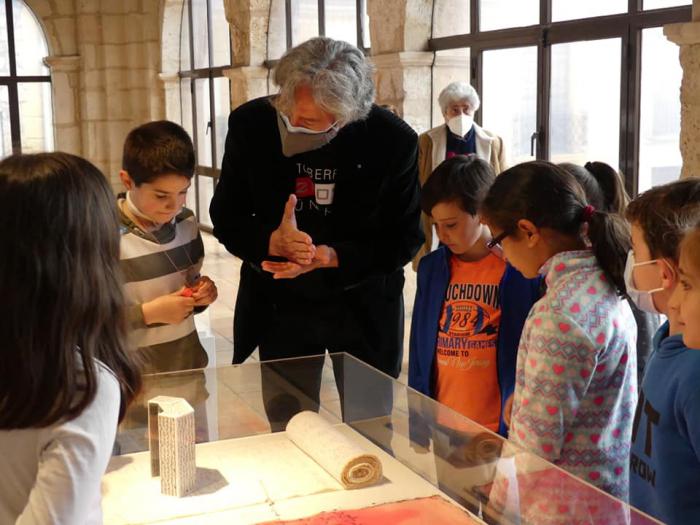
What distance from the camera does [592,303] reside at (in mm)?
2078

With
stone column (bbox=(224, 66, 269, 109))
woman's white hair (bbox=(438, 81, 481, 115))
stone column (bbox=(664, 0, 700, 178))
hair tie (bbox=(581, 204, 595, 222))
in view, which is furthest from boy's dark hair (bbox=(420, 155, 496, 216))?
stone column (bbox=(224, 66, 269, 109))

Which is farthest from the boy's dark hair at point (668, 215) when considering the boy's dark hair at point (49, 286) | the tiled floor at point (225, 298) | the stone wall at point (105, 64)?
the stone wall at point (105, 64)

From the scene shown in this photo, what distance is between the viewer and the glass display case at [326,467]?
174 cm

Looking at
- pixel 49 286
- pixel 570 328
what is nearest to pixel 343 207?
pixel 570 328

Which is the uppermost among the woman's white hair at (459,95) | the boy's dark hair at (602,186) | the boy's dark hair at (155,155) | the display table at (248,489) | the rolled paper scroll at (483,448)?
the woman's white hair at (459,95)

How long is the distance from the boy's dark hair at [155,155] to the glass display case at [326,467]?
64 cm

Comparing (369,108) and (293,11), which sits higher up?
(293,11)

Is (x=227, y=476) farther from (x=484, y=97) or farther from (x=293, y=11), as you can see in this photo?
(x=293, y=11)

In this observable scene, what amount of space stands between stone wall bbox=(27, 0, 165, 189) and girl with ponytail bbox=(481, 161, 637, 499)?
1174 cm

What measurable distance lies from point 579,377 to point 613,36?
3766mm

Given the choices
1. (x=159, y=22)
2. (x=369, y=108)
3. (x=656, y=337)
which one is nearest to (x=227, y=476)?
(x=656, y=337)

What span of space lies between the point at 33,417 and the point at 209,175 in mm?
11162

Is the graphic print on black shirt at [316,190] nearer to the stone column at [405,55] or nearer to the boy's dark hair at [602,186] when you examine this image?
the boy's dark hair at [602,186]

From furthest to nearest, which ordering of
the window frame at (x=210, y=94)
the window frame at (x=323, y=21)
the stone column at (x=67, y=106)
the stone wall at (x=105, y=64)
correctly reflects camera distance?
the stone column at (x=67, y=106) → the stone wall at (x=105, y=64) → the window frame at (x=210, y=94) → the window frame at (x=323, y=21)
